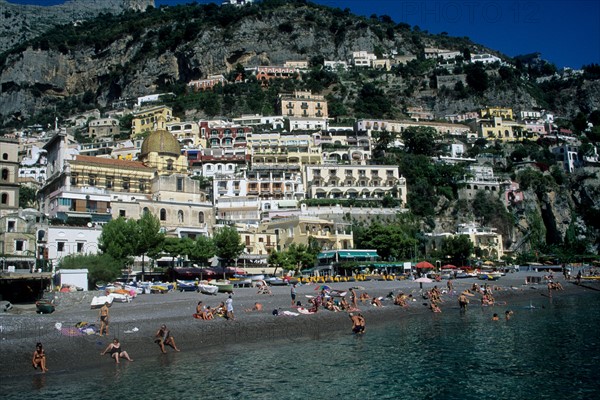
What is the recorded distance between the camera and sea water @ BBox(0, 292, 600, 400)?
62.7 ft

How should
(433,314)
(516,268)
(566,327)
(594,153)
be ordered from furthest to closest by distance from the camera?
(594,153) < (516,268) < (433,314) < (566,327)

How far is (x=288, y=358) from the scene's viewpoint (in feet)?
79.3

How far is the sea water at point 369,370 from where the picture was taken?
62.7 feet

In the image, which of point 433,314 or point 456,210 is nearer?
point 433,314

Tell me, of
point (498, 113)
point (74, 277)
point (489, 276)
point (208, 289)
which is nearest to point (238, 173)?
point (489, 276)

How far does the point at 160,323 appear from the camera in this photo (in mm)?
26969

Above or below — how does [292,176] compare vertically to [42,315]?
above

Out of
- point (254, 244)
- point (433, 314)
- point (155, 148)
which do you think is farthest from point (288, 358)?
point (155, 148)

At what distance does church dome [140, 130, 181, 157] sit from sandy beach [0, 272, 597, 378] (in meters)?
29.5

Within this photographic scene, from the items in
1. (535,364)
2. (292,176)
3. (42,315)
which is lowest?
(535,364)

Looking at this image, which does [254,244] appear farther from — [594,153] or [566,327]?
[594,153]

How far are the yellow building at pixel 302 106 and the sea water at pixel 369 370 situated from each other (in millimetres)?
89891

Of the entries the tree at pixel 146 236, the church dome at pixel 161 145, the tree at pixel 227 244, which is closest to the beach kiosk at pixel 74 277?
the tree at pixel 146 236

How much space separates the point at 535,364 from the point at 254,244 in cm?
4207
